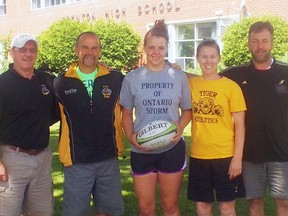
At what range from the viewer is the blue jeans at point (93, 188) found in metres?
4.69

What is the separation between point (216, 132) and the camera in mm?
4461

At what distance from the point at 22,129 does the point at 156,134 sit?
1256mm

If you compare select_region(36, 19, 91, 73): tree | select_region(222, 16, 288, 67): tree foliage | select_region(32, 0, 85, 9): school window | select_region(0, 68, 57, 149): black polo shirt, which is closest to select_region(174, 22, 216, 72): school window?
select_region(222, 16, 288, 67): tree foliage

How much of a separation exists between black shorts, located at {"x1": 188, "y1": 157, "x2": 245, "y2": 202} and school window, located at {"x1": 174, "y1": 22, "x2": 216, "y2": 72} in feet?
53.4

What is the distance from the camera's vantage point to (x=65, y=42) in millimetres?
22188

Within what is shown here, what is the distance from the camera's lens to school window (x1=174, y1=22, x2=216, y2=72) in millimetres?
20833

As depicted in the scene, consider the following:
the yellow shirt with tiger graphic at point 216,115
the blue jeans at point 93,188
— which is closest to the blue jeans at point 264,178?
the yellow shirt with tiger graphic at point 216,115

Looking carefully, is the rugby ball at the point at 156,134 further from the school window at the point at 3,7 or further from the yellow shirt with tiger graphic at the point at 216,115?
the school window at the point at 3,7

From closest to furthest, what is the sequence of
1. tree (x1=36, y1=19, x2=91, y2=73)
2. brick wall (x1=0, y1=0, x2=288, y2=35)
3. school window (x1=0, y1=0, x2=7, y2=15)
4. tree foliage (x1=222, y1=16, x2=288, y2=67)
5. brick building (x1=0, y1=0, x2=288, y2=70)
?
tree foliage (x1=222, y1=16, x2=288, y2=67) < brick wall (x1=0, y1=0, x2=288, y2=35) < brick building (x1=0, y1=0, x2=288, y2=70) < tree (x1=36, y1=19, x2=91, y2=73) < school window (x1=0, y1=0, x2=7, y2=15)

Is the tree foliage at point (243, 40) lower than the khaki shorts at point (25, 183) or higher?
higher

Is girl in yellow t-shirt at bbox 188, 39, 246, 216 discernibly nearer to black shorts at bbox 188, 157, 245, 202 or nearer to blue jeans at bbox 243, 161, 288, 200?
black shorts at bbox 188, 157, 245, 202

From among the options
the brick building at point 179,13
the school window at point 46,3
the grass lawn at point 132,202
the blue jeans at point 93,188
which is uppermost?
the school window at point 46,3

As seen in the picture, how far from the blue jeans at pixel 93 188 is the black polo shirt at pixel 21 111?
1.56 feet

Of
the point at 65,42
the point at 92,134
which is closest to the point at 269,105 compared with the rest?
the point at 92,134
